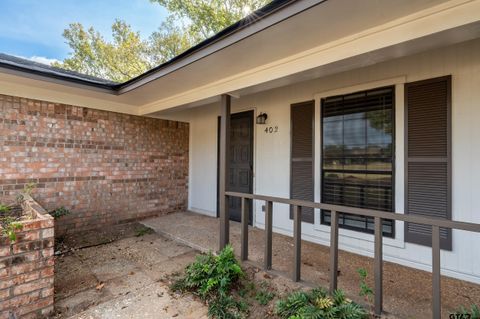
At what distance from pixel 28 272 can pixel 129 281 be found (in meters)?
1.02

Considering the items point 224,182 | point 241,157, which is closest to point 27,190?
point 224,182

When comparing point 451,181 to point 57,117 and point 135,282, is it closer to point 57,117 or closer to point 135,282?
point 135,282

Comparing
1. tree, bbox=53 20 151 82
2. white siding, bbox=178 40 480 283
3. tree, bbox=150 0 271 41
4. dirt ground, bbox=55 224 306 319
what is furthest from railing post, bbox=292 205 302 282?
tree, bbox=53 20 151 82

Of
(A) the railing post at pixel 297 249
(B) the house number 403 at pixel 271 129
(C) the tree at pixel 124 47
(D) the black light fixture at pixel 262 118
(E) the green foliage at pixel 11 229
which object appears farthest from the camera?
(C) the tree at pixel 124 47

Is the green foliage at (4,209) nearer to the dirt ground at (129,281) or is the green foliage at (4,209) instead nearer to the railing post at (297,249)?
the dirt ground at (129,281)

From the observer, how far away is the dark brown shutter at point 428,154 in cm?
270

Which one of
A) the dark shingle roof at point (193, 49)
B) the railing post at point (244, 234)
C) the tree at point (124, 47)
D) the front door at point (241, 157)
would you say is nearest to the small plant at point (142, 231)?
the front door at point (241, 157)

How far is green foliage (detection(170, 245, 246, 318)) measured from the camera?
2.31 m

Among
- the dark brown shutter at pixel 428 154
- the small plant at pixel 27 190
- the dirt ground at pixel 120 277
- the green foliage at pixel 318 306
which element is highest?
the dark brown shutter at pixel 428 154

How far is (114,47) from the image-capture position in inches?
487

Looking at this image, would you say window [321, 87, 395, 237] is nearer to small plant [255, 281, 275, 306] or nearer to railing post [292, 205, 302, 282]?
railing post [292, 205, 302, 282]

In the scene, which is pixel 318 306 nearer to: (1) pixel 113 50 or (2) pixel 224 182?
(2) pixel 224 182

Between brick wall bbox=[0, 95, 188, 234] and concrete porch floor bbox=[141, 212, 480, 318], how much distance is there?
124 centimetres

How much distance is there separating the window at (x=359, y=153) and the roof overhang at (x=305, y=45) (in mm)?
1097
